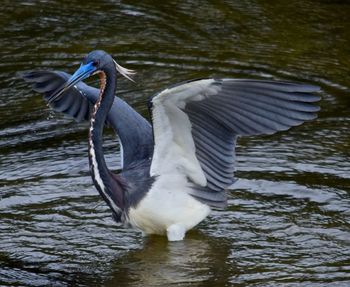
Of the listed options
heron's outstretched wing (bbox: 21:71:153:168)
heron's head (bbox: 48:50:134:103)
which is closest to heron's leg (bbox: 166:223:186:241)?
heron's outstretched wing (bbox: 21:71:153:168)

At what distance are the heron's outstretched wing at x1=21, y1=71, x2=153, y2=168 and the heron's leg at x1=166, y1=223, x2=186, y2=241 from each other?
508 millimetres

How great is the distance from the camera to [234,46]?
10.0 metres

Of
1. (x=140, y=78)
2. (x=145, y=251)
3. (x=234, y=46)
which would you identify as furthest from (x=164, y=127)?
(x=234, y=46)

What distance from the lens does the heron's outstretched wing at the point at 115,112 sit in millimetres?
7062

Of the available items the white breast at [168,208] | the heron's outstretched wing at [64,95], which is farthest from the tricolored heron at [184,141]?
the heron's outstretched wing at [64,95]

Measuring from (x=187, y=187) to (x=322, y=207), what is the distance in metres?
0.86

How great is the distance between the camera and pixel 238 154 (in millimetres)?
7699

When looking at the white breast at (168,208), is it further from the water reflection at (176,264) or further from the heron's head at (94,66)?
the heron's head at (94,66)

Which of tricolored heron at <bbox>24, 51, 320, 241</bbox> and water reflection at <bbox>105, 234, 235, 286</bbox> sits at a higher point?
tricolored heron at <bbox>24, 51, 320, 241</bbox>

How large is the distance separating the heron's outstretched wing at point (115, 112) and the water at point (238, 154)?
1.24 feet

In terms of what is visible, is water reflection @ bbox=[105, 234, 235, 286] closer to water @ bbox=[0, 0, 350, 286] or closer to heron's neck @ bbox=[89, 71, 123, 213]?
water @ bbox=[0, 0, 350, 286]

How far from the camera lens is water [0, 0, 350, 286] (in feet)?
20.5

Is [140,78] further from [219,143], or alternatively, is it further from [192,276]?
[192,276]

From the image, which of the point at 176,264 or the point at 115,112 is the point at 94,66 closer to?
the point at 115,112
